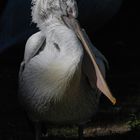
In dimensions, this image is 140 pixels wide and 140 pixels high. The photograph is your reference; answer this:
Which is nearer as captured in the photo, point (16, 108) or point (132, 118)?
point (132, 118)

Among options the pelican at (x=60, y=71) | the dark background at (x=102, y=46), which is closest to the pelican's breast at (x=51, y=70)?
the pelican at (x=60, y=71)

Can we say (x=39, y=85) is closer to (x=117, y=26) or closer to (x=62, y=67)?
(x=62, y=67)

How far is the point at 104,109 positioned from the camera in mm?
A: 6895

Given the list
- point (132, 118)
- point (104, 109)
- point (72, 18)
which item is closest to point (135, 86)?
point (104, 109)

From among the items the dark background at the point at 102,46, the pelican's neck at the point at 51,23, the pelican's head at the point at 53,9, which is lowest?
the dark background at the point at 102,46

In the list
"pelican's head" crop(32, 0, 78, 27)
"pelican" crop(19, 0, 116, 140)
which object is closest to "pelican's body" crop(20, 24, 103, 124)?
"pelican" crop(19, 0, 116, 140)

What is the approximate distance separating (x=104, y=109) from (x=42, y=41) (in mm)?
1702

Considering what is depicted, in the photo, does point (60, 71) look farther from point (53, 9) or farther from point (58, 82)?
point (53, 9)

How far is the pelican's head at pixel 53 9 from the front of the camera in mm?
5426

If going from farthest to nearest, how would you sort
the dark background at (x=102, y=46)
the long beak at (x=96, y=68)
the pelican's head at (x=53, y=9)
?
the dark background at (x=102, y=46)
the pelican's head at (x=53, y=9)
the long beak at (x=96, y=68)

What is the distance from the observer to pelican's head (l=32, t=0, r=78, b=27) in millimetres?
5426

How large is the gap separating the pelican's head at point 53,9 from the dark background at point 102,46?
1264 mm

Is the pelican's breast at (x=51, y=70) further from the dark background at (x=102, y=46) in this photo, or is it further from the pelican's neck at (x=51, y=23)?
the dark background at (x=102, y=46)

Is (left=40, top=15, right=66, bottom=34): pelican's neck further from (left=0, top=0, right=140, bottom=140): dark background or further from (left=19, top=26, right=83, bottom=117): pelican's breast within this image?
(left=0, top=0, right=140, bottom=140): dark background
